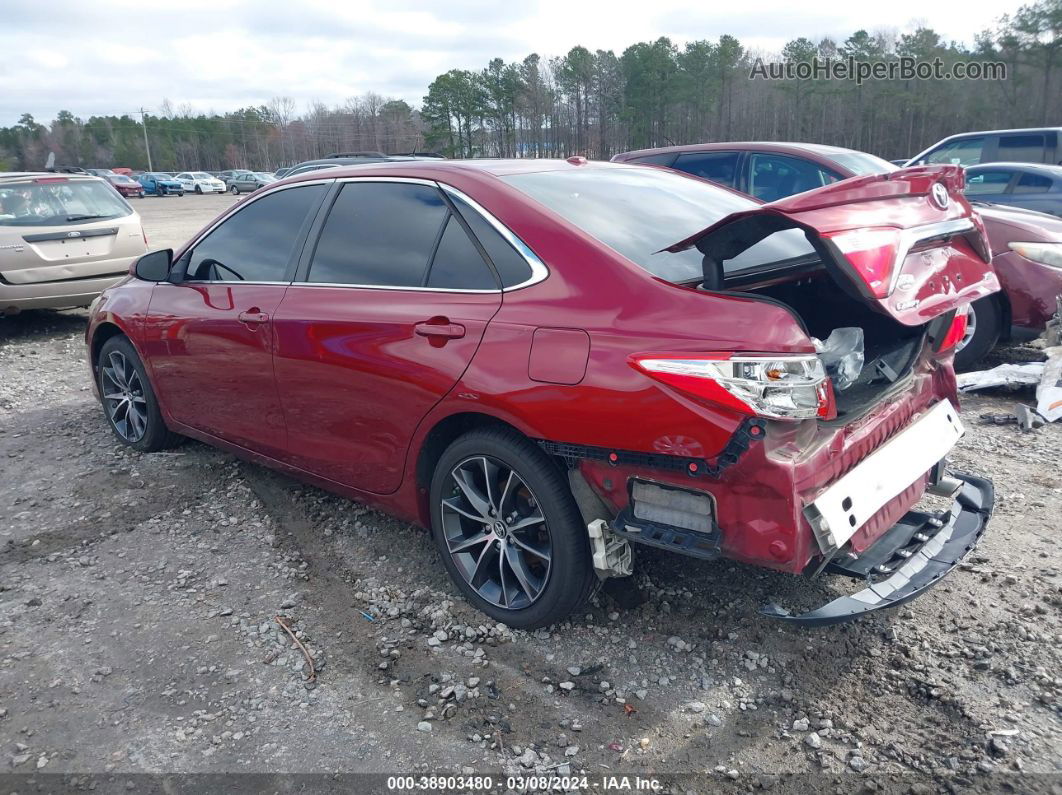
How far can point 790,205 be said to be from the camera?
99.1 inches

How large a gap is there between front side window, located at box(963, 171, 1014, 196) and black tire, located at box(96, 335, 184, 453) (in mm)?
8987

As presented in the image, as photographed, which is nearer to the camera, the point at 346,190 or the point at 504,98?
the point at 346,190

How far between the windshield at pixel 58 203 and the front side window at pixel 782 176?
22.7 ft

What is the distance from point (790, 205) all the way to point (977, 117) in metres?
47.1

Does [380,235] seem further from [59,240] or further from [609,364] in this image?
[59,240]

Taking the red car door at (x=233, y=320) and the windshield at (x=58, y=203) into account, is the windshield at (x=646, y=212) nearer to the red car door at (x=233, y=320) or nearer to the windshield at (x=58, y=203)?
the red car door at (x=233, y=320)

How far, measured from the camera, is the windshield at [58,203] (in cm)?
842

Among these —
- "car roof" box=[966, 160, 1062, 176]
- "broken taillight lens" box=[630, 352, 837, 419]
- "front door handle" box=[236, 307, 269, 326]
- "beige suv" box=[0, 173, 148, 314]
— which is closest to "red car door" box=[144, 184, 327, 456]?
"front door handle" box=[236, 307, 269, 326]

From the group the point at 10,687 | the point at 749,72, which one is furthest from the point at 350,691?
the point at 749,72

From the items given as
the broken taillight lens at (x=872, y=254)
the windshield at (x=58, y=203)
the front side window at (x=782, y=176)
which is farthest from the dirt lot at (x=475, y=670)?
the windshield at (x=58, y=203)

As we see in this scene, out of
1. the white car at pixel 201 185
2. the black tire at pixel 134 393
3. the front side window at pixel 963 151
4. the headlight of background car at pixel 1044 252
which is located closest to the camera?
the black tire at pixel 134 393

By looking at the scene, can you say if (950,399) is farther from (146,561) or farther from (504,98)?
(504,98)

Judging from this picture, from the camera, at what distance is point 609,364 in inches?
102

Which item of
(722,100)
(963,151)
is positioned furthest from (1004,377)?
(722,100)
